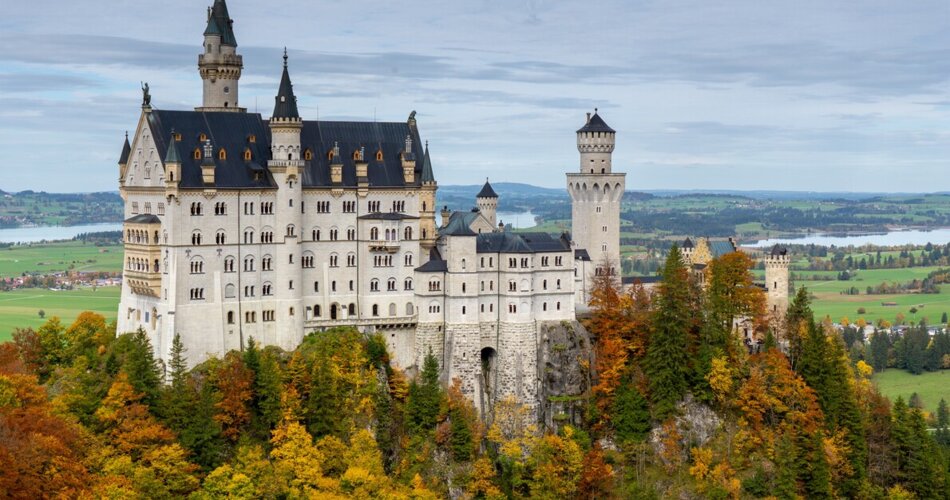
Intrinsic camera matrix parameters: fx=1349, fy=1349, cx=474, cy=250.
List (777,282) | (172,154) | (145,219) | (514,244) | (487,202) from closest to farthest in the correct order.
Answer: (172,154) → (145,219) → (514,244) → (487,202) → (777,282)

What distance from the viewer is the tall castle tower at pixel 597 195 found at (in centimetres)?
11750

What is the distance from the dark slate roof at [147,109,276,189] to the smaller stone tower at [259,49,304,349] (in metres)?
1.27

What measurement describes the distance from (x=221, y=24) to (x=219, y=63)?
3.21 meters

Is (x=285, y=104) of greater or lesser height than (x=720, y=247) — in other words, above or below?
above

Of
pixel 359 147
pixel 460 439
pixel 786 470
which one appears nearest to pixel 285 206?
pixel 359 147

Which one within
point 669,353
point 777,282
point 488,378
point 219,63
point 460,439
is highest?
point 219,63

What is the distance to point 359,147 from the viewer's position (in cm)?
10712

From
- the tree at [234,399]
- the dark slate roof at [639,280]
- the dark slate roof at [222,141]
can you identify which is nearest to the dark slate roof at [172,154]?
the dark slate roof at [222,141]

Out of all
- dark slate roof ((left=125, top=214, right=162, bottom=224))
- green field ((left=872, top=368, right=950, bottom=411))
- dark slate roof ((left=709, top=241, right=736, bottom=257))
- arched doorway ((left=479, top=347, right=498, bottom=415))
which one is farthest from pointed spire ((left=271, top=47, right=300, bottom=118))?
green field ((left=872, top=368, right=950, bottom=411))

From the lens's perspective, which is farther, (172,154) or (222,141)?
(222,141)

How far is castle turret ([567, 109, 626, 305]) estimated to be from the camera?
11750cm

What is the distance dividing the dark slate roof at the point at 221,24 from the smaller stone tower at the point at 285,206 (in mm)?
9337

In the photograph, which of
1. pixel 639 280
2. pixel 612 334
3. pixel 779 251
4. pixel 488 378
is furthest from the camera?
pixel 779 251

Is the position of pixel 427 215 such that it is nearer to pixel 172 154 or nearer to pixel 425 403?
pixel 425 403
